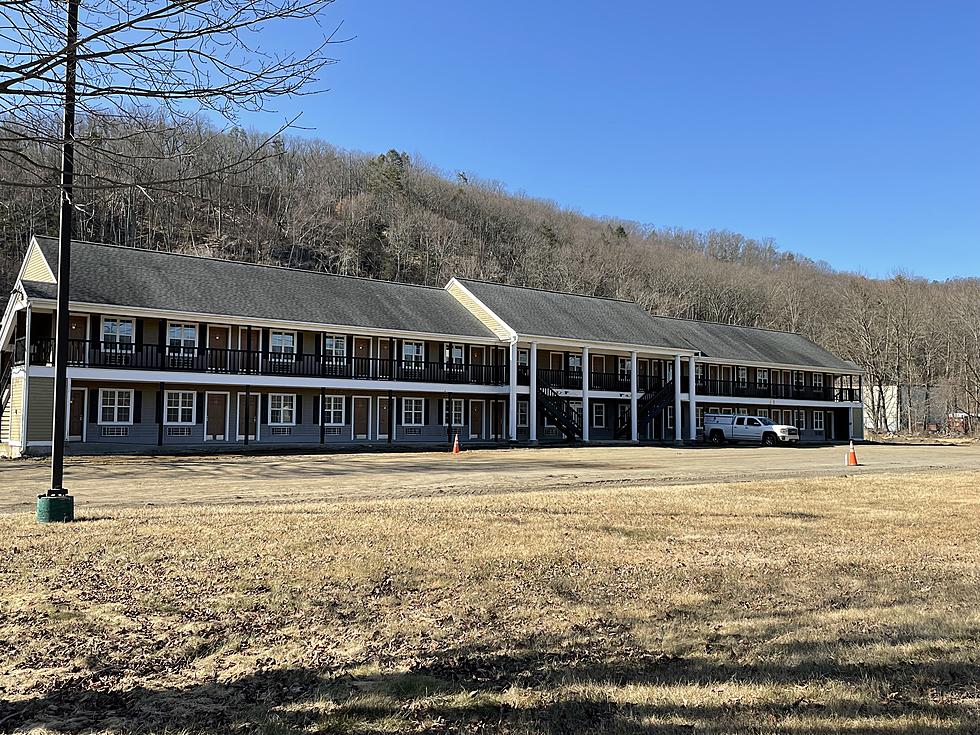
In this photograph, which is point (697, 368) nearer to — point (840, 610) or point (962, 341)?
point (962, 341)

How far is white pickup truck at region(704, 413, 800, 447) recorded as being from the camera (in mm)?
45594

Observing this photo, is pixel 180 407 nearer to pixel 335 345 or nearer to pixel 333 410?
pixel 333 410

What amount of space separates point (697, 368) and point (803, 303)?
148 feet

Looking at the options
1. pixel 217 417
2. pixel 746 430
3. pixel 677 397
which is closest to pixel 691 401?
pixel 677 397

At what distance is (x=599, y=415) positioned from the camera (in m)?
46.1

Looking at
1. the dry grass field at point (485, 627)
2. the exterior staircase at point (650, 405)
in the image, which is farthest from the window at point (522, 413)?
the dry grass field at point (485, 627)

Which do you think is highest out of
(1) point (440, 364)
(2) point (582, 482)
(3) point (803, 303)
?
(3) point (803, 303)

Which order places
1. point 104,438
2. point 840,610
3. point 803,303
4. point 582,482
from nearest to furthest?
point 840,610, point 582,482, point 104,438, point 803,303

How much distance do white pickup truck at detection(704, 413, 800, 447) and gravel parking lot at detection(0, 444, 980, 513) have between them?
62.7 feet

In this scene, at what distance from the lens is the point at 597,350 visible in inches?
1726

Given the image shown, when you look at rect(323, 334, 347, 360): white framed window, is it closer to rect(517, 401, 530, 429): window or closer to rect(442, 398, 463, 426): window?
rect(442, 398, 463, 426): window

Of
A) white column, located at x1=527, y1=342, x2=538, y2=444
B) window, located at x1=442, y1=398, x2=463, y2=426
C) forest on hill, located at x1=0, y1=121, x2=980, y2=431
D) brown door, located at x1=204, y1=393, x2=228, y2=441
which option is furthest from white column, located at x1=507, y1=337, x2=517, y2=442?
forest on hill, located at x1=0, y1=121, x2=980, y2=431

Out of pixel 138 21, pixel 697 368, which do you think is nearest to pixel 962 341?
pixel 697 368

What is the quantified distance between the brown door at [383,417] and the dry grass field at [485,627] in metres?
28.0
